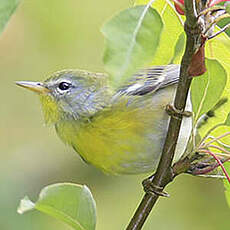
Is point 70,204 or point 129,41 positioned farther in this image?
point 70,204

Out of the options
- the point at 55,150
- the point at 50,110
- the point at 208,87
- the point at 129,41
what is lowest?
the point at 55,150

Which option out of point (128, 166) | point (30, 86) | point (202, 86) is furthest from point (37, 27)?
point (202, 86)

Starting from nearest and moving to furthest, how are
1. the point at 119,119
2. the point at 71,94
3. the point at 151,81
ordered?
the point at 119,119
the point at 151,81
the point at 71,94

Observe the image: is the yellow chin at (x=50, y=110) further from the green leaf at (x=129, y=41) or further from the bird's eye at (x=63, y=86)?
the green leaf at (x=129, y=41)

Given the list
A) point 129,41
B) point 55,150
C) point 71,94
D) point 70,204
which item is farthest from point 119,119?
point 55,150

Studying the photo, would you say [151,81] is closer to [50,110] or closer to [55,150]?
[50,110]

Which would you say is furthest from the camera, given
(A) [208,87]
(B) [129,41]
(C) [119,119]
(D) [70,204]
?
(C) [119,119]

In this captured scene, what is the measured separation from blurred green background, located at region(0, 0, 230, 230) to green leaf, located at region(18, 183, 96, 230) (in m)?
3.07

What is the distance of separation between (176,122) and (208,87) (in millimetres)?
274

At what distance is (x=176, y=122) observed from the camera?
2.46 metres

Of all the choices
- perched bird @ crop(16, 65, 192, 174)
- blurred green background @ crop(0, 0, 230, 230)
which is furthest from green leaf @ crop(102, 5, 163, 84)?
blurred green background @ crop(0, 0, 230, 230)

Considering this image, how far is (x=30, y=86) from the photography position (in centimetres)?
358

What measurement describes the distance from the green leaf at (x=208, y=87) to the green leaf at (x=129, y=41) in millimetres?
685

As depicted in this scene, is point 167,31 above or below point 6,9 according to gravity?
below
